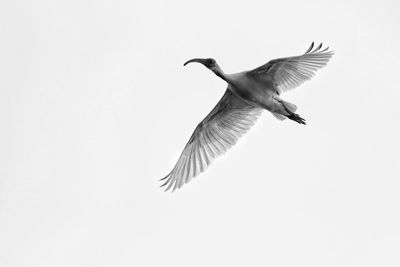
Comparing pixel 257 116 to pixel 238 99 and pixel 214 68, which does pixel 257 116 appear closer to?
pixel 238 99

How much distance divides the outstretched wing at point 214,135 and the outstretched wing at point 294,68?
1391 mm

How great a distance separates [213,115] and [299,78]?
3038 millimetres

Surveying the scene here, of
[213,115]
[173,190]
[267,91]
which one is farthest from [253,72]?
[173,190]

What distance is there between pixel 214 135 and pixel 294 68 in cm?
347

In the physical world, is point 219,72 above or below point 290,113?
above

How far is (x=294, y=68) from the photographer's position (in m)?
24.2

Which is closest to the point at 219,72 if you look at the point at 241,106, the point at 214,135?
the point at 241,106

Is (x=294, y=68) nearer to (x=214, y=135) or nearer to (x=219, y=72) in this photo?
(x=219, y=72)

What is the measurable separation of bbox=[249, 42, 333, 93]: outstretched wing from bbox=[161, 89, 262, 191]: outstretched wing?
139 centimetres

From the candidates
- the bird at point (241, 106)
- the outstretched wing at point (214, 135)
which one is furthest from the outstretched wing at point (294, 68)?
the outstretched wing at point (214, 135)

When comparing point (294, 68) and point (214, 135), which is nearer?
point (294, 68)

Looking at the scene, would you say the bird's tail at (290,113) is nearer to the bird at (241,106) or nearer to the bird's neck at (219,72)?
the bird at (241,106)

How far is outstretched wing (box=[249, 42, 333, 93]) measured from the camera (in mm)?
23922

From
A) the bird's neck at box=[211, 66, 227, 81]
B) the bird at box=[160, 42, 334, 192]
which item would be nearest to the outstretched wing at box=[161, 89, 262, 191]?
the bird at box=[160, 42, 334, 192]
